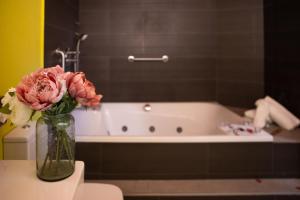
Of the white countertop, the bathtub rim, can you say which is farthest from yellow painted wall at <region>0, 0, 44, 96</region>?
the white countertop

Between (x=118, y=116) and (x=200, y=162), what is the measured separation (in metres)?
1.37

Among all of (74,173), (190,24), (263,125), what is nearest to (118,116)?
(190,24)

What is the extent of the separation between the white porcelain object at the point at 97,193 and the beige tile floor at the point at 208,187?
2.40 ft

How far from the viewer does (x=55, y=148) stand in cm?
93

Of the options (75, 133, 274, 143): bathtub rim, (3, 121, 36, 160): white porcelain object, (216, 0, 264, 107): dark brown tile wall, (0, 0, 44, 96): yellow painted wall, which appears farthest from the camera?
(216, 0, 264, 107): dark brown tile wall

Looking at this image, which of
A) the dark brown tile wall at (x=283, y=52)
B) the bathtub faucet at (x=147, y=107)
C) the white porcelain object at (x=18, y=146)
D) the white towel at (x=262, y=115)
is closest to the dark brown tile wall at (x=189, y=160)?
the white towel at (x=262, y=115)

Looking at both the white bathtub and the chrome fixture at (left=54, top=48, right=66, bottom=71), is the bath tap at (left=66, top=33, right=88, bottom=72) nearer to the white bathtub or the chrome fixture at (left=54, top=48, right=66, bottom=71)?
the chrome fixture at (left=54, top=48, right=66, bottom=71)

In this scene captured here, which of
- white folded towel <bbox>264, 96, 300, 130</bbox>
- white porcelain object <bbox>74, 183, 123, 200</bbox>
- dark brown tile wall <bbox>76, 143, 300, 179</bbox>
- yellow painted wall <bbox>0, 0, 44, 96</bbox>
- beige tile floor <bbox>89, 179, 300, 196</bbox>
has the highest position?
yellow painted wall <bbox>0, 0, 44, 96</bbox>

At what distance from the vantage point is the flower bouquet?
809 mm

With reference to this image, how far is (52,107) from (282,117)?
81.1 inches

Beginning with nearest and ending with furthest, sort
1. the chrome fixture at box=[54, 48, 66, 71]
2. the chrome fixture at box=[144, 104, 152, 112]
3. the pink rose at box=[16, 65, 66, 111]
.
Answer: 1. the pink rose at box=[16, 65, 66, 111]
2. the chrome fixture at box=[54, 48, 66, 71]
3. the chrome fixture at box=[144, 104, 152, 112]

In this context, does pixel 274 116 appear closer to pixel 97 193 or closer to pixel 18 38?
pixel 97 193

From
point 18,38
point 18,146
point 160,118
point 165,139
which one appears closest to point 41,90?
point 18,146

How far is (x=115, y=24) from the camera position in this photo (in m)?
3.23
